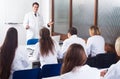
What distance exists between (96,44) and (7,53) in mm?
1959

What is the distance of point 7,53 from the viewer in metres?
3.12

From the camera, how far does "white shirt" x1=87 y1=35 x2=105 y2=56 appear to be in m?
4.55

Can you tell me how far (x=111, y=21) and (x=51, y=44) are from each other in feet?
5.10

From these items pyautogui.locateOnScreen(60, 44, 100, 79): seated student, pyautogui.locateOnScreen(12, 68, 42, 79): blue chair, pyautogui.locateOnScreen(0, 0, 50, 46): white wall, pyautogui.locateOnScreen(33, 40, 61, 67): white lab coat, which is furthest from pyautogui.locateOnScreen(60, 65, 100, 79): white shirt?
pyautogui.locateOnScreen(0, 0, 50, 46): white wall

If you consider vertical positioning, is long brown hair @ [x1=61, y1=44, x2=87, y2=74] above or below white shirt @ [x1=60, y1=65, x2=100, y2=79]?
above

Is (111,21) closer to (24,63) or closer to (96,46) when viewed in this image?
(96,46)

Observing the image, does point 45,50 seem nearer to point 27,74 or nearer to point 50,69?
point 50,69

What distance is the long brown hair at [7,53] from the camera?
3.12m

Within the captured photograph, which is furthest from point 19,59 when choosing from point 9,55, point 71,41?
point 71,41

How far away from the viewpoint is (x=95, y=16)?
5293 millimetres

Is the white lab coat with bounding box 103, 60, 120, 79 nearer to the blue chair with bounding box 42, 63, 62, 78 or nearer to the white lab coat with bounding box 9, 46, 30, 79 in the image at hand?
the blue chair with bounding box 42, 63, 62, 78

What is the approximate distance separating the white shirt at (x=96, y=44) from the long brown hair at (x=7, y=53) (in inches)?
72.0

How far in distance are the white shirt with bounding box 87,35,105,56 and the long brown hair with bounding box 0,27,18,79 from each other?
1.83 meters

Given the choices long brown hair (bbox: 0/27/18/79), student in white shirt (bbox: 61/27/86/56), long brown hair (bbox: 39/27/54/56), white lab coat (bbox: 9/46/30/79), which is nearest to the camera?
long brown hair (bbox: 0/27/18/79)
